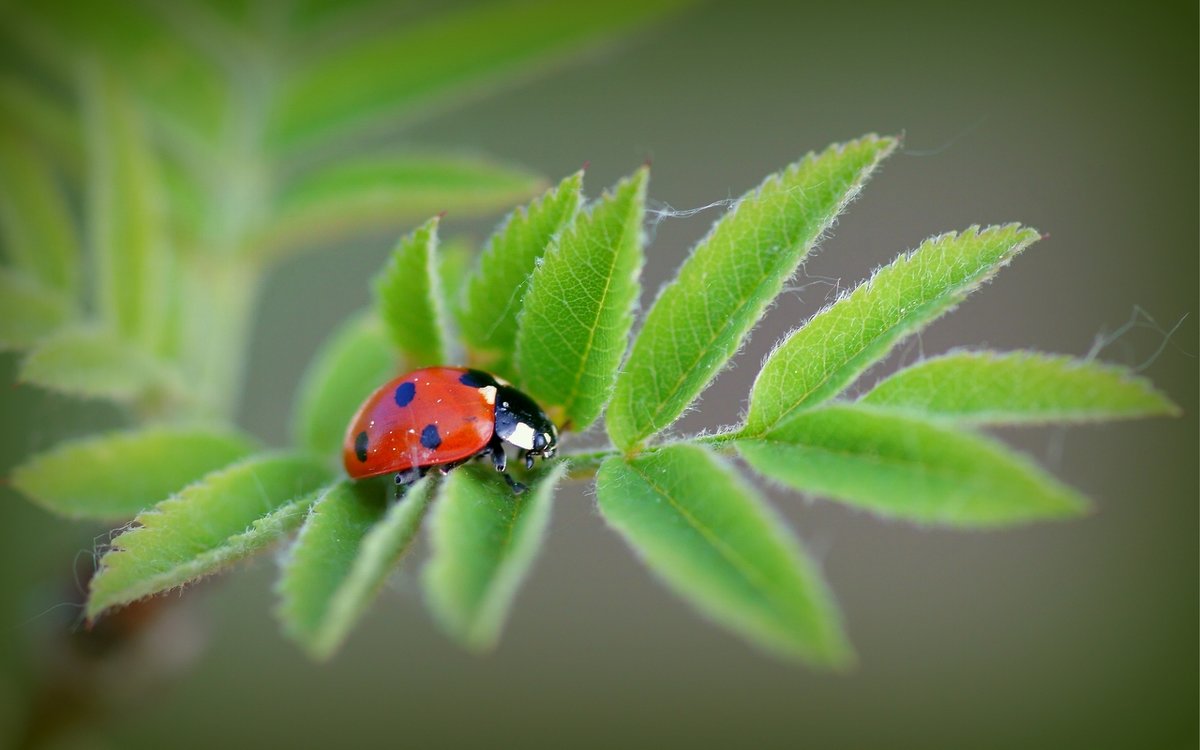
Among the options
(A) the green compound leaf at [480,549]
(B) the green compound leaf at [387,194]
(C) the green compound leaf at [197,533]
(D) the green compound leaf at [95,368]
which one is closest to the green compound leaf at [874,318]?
(A) the green compound leaf at [480,549]

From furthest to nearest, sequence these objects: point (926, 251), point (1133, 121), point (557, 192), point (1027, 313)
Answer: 1. point (1133, 121)
2. point (1027, 313)
3. point (557, 192)
4. point (926, 251)

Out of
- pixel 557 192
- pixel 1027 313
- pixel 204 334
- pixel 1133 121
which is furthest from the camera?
pixel 1133 121

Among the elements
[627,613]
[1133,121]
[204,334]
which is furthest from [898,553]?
[204,334]

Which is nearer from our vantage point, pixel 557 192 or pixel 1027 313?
pixel 557 192

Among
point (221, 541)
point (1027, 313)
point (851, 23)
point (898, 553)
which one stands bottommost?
point (898, 553)

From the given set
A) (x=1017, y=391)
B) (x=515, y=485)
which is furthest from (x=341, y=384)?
(x=1017, y=391)

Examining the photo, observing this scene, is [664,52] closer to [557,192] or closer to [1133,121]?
[1133,121]

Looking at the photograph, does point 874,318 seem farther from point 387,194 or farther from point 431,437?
point 387,194
